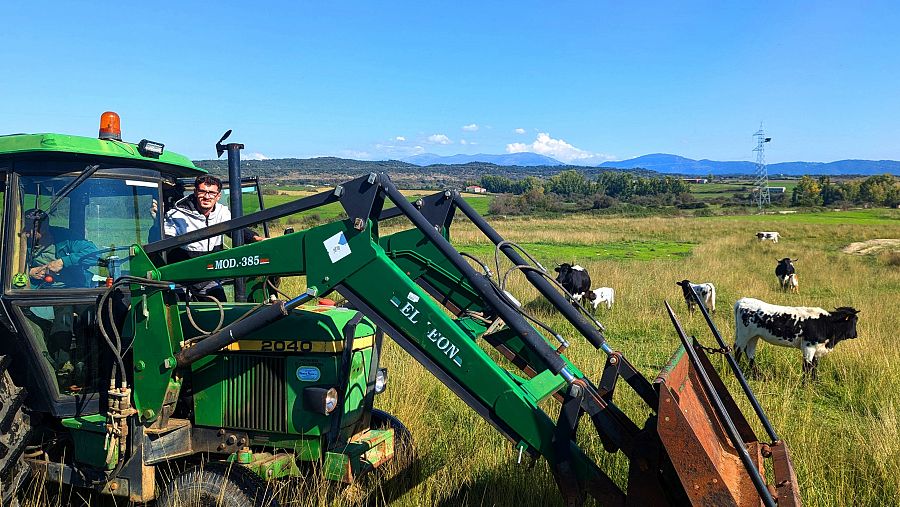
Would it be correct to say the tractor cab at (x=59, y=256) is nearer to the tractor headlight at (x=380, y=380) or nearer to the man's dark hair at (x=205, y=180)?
the man's dark hair at (x=205, y=180)

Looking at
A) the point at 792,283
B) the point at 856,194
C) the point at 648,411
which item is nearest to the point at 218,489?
the point at 648,411

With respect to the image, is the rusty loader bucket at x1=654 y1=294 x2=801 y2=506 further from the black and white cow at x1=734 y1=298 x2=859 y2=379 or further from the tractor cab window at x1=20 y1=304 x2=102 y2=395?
the black and white cow at x1=734 y1=298 x2=859 y2=379

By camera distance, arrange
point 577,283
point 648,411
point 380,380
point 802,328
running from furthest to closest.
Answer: point 577,283, point 802,328, point 648,411, point 380,380

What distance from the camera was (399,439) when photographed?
15.8 ft

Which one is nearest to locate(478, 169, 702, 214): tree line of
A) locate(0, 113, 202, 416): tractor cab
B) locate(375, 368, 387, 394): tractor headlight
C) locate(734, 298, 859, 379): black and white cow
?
locate(734, 298, 859, 379): black and white cow

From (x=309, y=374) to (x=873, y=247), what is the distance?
99.3 ft

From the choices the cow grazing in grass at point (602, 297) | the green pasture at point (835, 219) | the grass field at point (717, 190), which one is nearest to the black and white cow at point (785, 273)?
the cow grazing in grass at point (602, 297)

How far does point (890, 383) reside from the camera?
24.1ft

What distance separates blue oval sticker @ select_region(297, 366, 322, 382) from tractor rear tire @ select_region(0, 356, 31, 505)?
1.86m

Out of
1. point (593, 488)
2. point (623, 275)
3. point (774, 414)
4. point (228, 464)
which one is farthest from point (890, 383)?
point (623, 275)

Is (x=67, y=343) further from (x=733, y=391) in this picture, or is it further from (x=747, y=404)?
(x=733, y=391)

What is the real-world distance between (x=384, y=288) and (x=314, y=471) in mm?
1431

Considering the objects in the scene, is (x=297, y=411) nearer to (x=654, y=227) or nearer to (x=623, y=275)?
(x=623, y=275)

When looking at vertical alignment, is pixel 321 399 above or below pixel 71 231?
below
